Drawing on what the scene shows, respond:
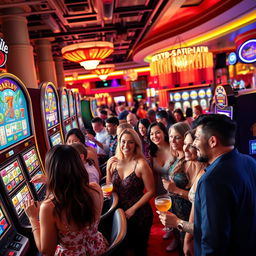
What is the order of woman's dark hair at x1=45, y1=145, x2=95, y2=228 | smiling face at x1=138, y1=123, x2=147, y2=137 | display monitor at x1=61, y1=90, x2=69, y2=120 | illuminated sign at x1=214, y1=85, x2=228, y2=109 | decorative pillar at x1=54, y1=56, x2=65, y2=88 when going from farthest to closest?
1. decorative pillar at x1=54, y1=56, x2=65, y2=88
2. display monitor at x1=61, y1=90, x2=69, y2=120
3. smiling face at x1=138, y1=123, x2=147, y2=137
4. illuminated sign at x1=214, y1=85, x2=228, y2=109
5. woman's dark hair at x1=45, y1=145, x2=95, y2=228

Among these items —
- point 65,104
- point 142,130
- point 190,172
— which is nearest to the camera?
point 190,172

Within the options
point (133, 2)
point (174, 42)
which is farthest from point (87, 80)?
point (133, 2)

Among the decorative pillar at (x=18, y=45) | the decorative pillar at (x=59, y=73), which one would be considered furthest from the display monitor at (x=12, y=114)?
the decorative pillar at (x=59, y=73)

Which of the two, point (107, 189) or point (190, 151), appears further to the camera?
point (107, 189)

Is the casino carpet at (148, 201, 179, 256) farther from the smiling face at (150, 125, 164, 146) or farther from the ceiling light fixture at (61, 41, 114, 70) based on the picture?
the ceiling light fixture at (61, 41, 114, 70)

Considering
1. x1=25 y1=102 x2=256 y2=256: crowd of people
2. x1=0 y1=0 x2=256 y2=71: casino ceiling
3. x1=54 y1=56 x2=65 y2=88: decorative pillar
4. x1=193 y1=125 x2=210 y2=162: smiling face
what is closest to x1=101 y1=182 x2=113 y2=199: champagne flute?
x1=25 y1=102 x2=256 y2=256: crowd of people

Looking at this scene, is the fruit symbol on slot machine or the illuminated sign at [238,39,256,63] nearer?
the fruit symbol on slot machine

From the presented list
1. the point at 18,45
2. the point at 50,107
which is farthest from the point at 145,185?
the point at 18,45

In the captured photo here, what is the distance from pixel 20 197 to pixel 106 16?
14.0 feet

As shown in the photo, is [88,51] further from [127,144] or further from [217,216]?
[217,216]

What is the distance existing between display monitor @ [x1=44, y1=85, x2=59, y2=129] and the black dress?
1396 mm

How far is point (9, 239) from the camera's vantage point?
5.45 ft

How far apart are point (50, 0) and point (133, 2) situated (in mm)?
2225

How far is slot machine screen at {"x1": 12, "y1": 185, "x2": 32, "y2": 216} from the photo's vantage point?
1.89 m
